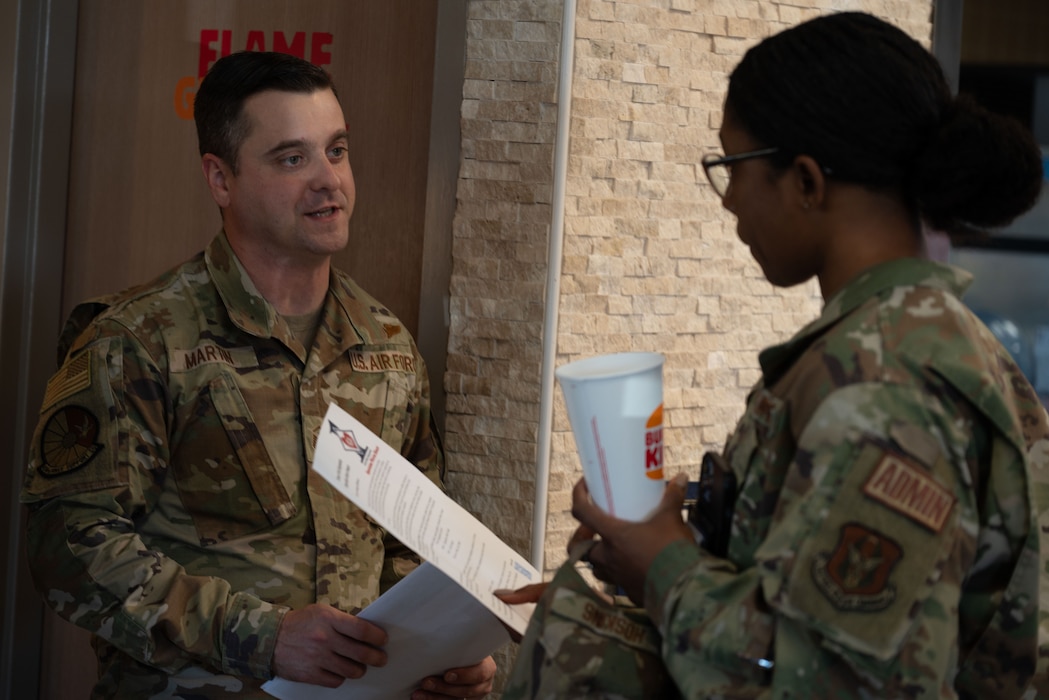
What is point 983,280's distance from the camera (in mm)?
4082

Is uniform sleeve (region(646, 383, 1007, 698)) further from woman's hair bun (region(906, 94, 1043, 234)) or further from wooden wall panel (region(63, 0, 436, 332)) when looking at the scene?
wooden wall panel (region(63, 0, 436, 332))

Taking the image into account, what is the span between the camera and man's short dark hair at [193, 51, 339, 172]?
2170 millimetres

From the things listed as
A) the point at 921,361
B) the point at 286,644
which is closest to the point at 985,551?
the point at 921,361

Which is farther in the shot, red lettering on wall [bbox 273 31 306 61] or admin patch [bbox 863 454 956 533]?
red lettering on wall [bbox 273 31 306 61]

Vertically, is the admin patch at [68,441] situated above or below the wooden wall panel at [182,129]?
below

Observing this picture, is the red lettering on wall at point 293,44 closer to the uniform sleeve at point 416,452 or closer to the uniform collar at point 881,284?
the uniform sleeve at point 416,452

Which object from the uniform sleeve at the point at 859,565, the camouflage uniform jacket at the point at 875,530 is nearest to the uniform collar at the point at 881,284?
the camouflage uniform jacket at the point at 875,530

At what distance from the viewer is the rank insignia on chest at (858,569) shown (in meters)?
1.01

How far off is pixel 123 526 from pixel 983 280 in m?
3.32

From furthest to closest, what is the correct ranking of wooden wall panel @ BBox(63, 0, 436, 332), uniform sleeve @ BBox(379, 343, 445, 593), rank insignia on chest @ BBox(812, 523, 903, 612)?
wooden wall panel @ BBox(63, 0, 436, 332) → uniform sleeve @ BBox(379, 343, 445, 593) → rank insignia on chest @ BBox(812, 523, 903, 612)

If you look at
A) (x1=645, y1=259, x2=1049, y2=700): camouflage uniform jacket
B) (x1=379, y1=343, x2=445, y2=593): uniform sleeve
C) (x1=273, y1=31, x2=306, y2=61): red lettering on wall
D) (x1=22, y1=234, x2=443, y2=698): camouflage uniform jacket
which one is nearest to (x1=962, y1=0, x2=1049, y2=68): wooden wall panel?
(x1=273, y1=31, x2=306, y2=61): red lettering on wall

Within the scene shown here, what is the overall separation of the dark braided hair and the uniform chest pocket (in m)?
1.18

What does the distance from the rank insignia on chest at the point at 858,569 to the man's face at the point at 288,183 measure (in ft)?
4.53

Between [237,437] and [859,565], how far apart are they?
130 cm
